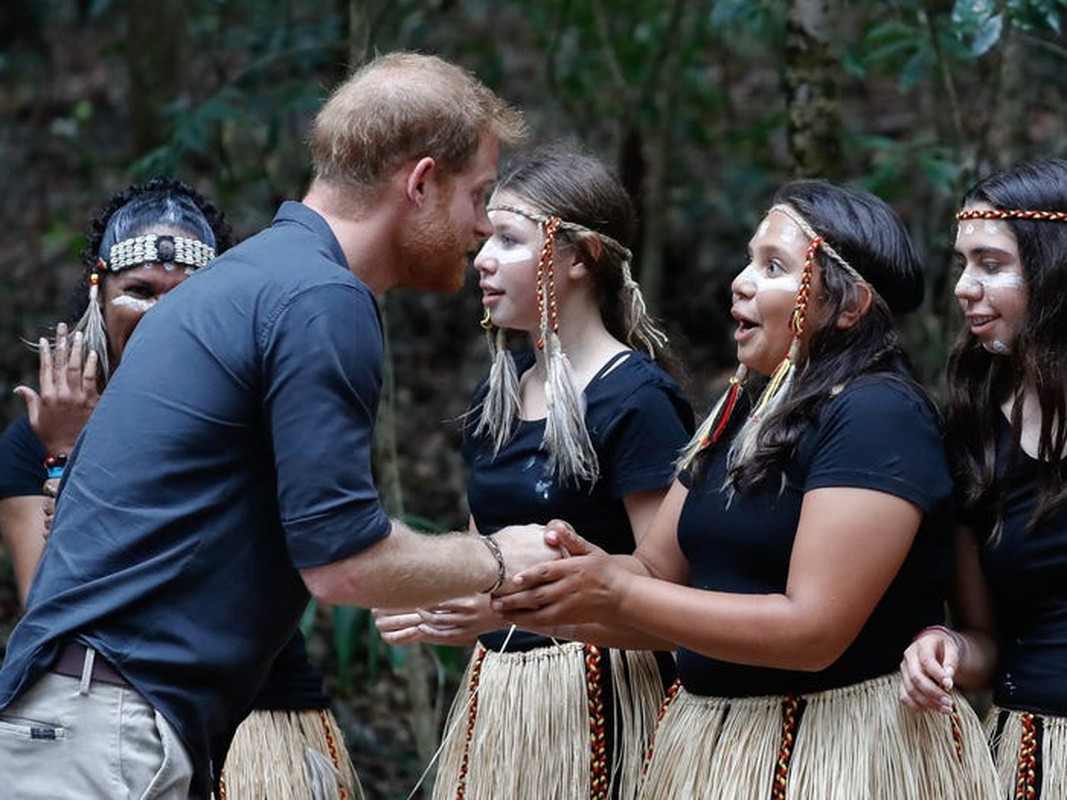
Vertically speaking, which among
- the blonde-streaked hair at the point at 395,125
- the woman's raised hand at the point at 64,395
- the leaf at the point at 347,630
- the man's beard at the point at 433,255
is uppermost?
the blonde-streaked hair at the point at 395,125

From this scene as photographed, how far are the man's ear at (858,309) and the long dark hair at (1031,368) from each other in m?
0.30

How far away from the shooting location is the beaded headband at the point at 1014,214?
9.52ft

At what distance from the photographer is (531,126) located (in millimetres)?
5977

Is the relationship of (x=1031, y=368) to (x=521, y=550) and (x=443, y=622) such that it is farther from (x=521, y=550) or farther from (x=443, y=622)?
(x=443, y=622)

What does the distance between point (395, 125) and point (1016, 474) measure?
1316 millimetres

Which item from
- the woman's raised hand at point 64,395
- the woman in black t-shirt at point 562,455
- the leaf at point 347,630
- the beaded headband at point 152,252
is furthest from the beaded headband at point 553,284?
the leaf at point 347,630

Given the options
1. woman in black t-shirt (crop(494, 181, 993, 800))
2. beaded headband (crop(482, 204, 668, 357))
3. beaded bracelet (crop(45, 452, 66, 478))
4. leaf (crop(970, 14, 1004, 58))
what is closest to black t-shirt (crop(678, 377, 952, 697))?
woman in black t-shirt (crop(494, 181, 993, 800))

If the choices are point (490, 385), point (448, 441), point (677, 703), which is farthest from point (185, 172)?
point (677, 703)

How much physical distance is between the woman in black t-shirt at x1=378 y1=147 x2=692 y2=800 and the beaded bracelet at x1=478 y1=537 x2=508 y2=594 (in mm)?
353

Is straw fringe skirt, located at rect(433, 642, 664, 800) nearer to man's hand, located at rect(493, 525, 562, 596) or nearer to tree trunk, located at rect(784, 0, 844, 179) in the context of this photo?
man's hand, located at rect(493, 525, 562, 596)

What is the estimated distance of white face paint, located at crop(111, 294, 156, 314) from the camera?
10.9ft

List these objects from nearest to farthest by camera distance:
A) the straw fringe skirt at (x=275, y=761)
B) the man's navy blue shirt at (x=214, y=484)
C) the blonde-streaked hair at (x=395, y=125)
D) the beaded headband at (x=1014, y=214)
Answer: the man's navy blue shirt at (x=214, y=484), the blonde-streaked hair at (x=395, y=125), the beaded headband at (x=1014, y=214), the straw fringe skirt at (x=275, y=761)

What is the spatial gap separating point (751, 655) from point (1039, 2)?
6.35 feet

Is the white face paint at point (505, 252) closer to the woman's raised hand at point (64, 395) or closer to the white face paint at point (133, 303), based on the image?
the white face paint at point (133, 303)
